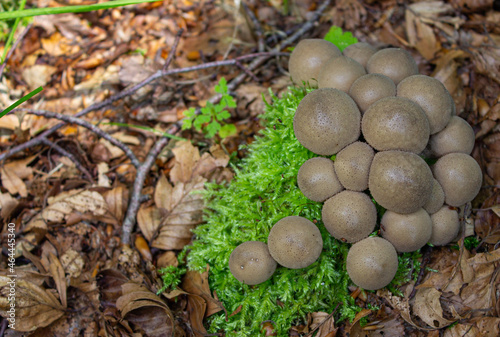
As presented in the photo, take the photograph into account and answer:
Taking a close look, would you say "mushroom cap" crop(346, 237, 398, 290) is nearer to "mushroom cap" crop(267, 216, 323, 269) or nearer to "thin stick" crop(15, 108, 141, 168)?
"mushroom cap" crop(267, 216, 323, 269)

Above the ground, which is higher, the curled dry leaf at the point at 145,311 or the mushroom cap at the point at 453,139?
the mushroom cap at the point at 453,139

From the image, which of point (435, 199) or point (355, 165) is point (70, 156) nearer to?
point (355, 165)

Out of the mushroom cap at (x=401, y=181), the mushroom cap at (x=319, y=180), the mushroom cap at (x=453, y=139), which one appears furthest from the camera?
the mushroom cap at (x=453, y=139)

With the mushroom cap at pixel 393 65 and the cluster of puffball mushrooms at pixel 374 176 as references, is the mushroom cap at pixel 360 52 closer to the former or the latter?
the mushroom cap at pixel 393 65

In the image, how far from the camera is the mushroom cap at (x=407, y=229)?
2102 mm

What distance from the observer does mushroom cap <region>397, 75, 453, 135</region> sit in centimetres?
223

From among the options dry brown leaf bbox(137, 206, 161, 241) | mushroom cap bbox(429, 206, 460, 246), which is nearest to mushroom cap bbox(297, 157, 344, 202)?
mushroom cap bbox(429, 206, 460, 246)

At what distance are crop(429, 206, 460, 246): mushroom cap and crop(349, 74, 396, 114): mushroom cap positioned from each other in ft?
2.81

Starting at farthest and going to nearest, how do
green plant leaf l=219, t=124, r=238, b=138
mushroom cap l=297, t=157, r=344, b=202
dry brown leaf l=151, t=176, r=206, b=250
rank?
green plant leaf l=219, t=124, r=238, b=138
dry brown leaf l=151, t=176, r=206, b=250
mushroom cap l=297, t=157, r=344, b=202

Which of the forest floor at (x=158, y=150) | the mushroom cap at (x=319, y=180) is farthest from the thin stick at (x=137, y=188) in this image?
the mushroom cap at (x=319, y=180)

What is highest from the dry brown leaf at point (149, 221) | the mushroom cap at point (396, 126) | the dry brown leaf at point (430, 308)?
the mushroom cap at point (396, 126)

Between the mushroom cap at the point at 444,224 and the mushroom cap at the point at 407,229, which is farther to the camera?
the mushroom cap at the point at 444,224

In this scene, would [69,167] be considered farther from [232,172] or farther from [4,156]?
[232,172]

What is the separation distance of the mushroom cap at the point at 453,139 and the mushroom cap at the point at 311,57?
3.17ft
